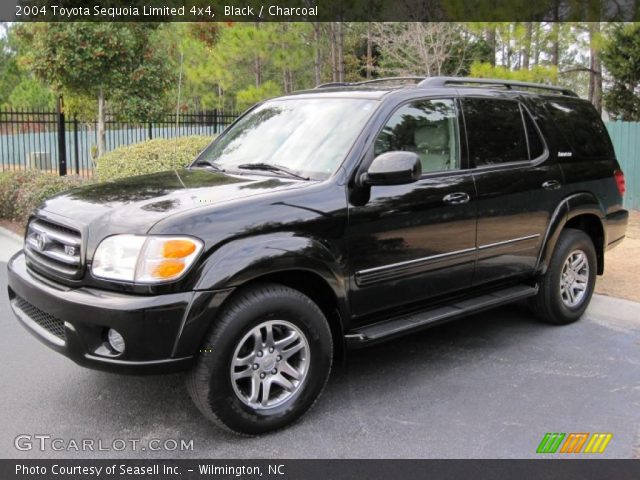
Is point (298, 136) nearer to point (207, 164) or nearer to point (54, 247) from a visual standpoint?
point (207, 164)

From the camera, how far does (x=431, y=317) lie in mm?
4418

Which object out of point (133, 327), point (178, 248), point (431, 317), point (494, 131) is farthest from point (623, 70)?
point (133, 327)

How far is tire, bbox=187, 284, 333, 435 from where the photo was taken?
3.43 meters

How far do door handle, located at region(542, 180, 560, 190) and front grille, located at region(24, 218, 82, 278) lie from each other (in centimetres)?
350

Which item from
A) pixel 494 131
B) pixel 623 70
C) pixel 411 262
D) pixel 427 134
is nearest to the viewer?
pixel 411 262

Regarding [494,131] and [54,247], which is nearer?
[54,247]

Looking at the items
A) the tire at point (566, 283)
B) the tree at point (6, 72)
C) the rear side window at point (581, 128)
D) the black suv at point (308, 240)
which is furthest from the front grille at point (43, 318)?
the tree at point (6, 72)

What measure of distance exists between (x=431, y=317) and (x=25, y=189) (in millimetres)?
7763

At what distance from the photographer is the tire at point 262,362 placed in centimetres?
343

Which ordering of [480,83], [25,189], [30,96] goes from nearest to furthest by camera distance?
[480,83] → [25,189] → [30,96]

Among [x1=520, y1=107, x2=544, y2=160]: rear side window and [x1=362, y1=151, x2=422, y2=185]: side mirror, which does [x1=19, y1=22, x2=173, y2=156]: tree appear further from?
[x1=362, y1=151, x2=422, y2=185]: side mirror

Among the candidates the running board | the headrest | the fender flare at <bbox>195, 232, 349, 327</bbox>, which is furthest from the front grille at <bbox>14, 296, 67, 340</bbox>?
the headrest

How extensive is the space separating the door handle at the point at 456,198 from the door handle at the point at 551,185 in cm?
97

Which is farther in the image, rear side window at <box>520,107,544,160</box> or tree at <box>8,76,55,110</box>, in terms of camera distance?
tree at <box>8,76,55,110</box>
